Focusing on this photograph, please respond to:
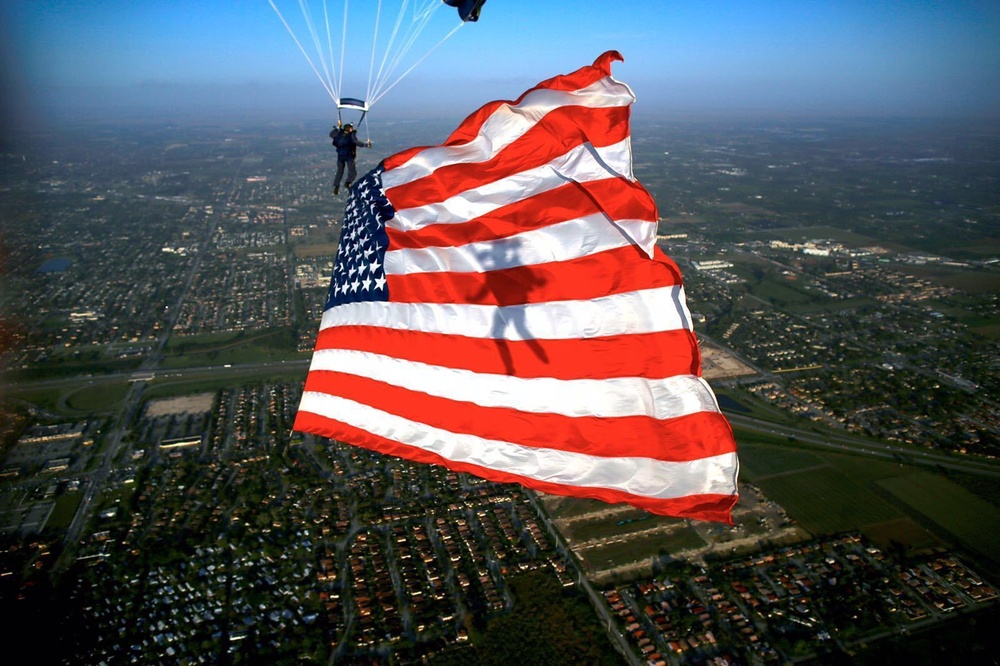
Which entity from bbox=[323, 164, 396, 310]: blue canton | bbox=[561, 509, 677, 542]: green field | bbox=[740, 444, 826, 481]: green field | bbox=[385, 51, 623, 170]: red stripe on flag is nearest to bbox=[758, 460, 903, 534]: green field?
bbox=[740, 444, 826, 481]: green field

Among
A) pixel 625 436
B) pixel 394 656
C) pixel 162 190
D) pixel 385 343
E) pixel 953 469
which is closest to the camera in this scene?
pixel 625 436

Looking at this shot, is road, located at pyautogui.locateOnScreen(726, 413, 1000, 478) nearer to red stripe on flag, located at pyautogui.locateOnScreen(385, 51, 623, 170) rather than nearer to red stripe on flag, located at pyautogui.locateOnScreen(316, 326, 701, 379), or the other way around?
red stripe on flag, located at pyautogui.locateOnScreen(316, 326, 701, 379)

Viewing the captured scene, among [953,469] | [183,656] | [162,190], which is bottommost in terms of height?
[183,656]

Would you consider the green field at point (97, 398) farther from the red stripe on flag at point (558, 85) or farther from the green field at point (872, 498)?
the red stripe on flag at point (558, 85)

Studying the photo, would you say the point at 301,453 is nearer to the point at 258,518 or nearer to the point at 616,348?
the point at 258,518

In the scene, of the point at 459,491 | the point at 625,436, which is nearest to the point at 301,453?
the point at 459,491

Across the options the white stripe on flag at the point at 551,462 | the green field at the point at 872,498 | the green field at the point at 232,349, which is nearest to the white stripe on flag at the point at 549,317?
the white stripe on flag at the point at 551,462
